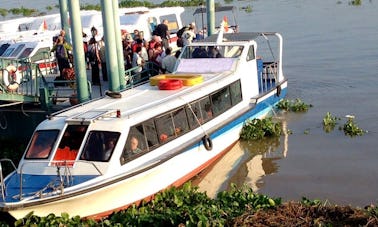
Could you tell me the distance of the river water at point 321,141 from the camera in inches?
477

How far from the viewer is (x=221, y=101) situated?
13.7 metres

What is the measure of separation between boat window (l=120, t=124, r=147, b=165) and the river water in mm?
2202

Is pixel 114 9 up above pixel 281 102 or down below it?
above

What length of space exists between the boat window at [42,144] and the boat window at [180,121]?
98.4 inches

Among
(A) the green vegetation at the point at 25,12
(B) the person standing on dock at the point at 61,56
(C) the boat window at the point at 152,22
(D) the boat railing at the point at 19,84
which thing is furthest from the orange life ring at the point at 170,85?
(A) the green vegetation at the point at 25,12

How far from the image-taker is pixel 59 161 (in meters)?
10.5

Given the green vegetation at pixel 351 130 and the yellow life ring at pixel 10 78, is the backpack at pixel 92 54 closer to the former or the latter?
the yellow life ring at pixel 10 78

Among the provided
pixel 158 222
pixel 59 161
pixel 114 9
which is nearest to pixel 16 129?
pixel 114 9

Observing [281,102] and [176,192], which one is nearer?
[176,192]

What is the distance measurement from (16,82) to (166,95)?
13.6 feet

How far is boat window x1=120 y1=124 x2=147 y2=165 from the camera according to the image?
10.5m

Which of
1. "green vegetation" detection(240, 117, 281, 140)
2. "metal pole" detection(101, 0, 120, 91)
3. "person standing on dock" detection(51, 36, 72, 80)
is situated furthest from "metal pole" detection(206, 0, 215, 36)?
"metal pole" detection(101, 0, 120, 91)

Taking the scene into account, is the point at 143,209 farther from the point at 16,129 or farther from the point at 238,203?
the point at 16,129

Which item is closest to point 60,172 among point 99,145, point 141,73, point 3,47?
point 99,145
